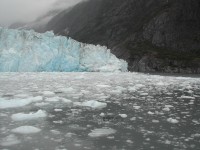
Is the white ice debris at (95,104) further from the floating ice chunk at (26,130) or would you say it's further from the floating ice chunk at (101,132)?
the floating ice chunk at (26,130)

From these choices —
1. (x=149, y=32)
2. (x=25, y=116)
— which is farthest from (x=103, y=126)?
(x=149, y=32)

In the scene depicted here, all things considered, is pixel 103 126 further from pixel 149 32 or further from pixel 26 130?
pixel 149 32

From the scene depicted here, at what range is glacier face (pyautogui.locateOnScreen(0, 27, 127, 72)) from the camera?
40.2 metres

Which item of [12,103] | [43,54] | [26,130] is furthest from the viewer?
[43,54]

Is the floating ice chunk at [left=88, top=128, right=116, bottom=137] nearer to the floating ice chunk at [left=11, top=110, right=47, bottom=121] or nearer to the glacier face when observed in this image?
the floating ice chunk at [left=11, top=110, right=47, bottom=121]

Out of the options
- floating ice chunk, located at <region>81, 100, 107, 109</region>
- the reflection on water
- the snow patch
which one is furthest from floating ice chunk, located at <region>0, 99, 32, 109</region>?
the snow patch

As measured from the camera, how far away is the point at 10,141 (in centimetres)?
659

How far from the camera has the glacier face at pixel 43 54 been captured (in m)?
40.2

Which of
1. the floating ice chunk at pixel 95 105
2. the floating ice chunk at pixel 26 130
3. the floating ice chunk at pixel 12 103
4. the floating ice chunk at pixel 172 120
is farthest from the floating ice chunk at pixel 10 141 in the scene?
the floating ice chunk at pixel 95 105

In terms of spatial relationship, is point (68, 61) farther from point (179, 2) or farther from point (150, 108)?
point (179, 2)

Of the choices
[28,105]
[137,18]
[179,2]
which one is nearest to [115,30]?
[137,18]

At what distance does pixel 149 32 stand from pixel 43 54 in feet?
273

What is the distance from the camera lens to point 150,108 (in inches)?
432

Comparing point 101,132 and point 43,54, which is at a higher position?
point 43,54
